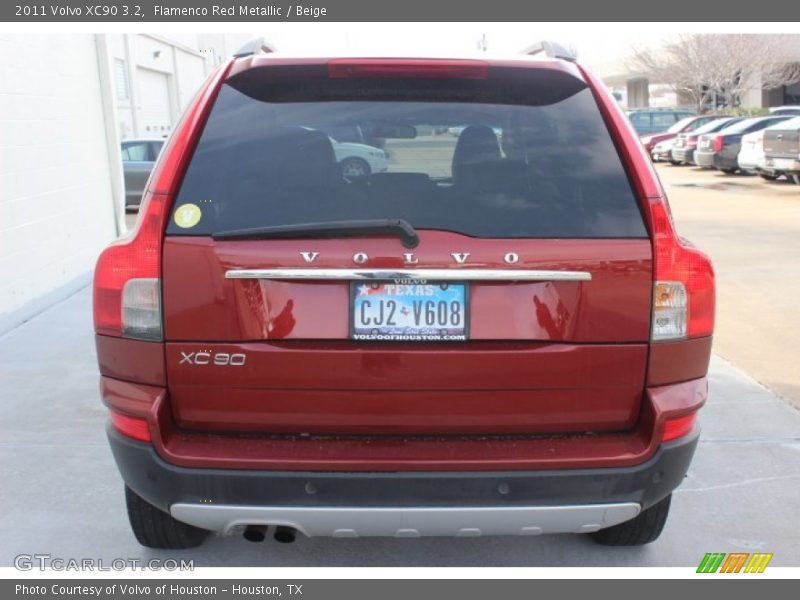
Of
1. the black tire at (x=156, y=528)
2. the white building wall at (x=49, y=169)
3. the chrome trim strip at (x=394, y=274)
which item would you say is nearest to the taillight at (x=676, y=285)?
the chrome trim strip at (x=394, y=274)

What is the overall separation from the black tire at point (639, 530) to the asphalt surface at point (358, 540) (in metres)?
0.05

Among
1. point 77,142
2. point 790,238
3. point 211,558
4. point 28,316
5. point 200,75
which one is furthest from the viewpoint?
point 200,75

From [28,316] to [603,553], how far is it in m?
5.91

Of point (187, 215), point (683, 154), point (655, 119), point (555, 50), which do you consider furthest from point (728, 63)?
point (187, 215)

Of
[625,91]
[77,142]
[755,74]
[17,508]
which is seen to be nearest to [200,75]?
[755,74]

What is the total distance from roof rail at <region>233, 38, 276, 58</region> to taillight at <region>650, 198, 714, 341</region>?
1.59 meters

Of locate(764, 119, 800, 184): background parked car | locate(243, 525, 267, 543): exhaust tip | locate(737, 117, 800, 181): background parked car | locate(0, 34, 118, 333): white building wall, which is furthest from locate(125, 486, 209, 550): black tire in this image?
locate(737, 117, 800, 181): background parked car

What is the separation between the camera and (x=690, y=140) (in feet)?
88.1

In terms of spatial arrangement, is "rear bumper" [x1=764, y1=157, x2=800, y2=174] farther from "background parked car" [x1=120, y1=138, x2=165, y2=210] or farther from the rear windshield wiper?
the rear windshield wiper

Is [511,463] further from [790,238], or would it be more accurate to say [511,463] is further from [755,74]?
[755,74]

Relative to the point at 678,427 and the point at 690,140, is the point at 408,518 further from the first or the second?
the point at 690,140

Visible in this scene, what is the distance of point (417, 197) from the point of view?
9.08ft

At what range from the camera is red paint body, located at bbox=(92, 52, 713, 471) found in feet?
8.87

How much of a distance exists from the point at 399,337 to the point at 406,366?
0.10m
